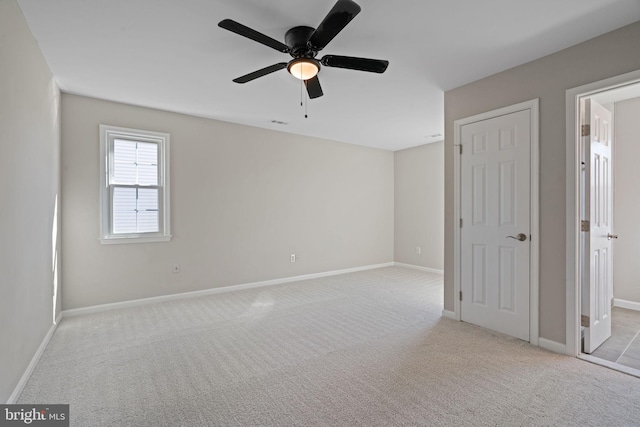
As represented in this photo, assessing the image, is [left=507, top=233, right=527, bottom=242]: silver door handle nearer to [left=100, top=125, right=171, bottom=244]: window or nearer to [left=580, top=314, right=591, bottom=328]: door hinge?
[left=580, top=314, right=591, bottom=328]: door hinge

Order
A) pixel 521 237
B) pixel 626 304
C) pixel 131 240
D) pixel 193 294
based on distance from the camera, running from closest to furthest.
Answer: pixel 521 237, pixel 626 304, pixel 131 240, pixel 193 294

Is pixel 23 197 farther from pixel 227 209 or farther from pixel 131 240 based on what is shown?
pixel 227 209

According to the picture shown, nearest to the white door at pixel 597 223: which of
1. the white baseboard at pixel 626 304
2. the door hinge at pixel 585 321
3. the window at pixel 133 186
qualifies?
the door hinge at pixel 585 321

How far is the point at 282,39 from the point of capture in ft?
8.33

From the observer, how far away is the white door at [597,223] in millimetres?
2672

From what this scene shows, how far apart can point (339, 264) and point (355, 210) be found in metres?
1.16

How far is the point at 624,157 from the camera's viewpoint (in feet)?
12.6

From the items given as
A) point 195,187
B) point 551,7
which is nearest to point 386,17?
point 551,7

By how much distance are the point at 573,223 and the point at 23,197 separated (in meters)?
4.32

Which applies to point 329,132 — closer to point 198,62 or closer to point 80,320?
point 198,62

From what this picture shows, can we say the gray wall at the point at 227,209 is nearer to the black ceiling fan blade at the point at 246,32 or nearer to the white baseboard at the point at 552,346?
the black ceiling fan blade at the point at 246,32

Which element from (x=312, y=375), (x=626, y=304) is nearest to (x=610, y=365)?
(x=626, y=304)

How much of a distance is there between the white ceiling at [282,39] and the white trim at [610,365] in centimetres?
261

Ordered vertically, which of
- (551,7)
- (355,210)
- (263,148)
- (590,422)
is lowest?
(590,422)
